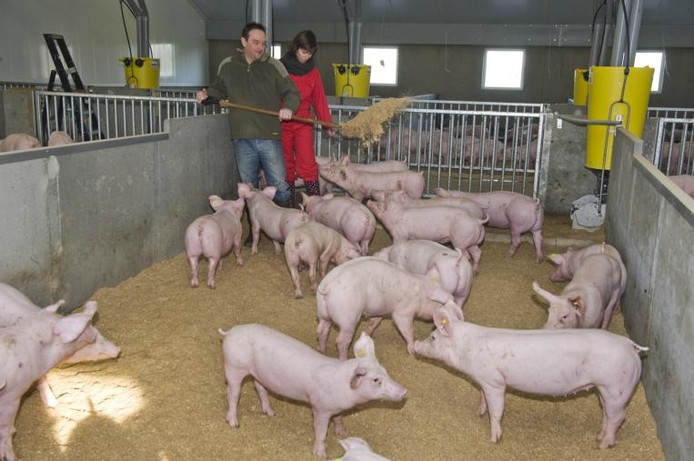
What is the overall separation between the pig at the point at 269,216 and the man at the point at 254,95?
42 centimetres

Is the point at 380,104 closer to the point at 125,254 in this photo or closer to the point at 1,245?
the point at 125,254

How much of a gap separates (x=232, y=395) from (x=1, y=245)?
1744 millimetres

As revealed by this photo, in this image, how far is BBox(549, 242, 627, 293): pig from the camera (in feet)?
15.5

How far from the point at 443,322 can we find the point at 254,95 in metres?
3.59

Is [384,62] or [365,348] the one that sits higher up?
[384,62]

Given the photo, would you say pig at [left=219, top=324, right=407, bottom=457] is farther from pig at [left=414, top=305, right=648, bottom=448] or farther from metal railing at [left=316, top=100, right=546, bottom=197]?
metal railing at [left=316, top=100, right=546, bottom=197]

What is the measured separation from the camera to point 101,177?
16.2 feet

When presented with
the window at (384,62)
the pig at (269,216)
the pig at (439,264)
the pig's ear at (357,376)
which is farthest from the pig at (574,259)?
the window at (384,62)

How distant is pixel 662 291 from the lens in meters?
3.51

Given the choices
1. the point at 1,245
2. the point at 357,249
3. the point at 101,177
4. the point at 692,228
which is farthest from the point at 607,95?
the point at 1,245

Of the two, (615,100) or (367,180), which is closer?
(615,100)

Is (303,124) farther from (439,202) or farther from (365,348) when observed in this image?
(365,348)

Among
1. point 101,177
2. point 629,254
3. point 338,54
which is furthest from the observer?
point 338,54

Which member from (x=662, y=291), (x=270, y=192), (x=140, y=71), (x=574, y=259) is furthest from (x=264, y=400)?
(x=140, y=71)
